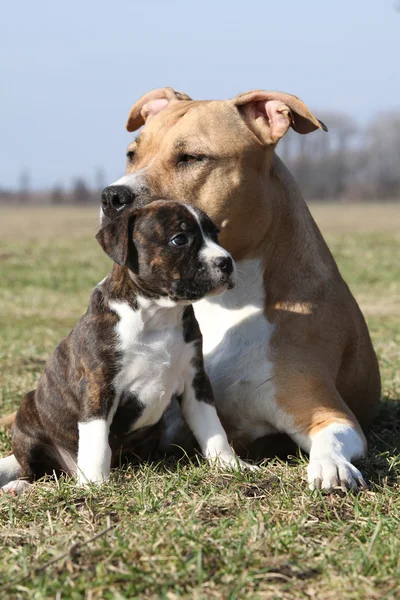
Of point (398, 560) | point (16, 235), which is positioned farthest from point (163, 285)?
point (16, 235)

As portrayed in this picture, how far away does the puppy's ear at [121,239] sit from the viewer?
3889 mm

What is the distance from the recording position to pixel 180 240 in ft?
12.7

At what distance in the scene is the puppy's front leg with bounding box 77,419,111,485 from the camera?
3973mm

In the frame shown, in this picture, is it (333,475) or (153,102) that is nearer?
(333,475)

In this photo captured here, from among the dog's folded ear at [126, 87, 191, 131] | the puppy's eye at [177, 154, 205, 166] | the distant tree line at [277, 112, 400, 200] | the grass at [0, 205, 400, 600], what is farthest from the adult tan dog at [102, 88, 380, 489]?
the distant tree line at [277, 112, 400, 200]

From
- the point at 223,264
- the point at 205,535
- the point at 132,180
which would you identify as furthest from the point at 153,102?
the point at 205,535

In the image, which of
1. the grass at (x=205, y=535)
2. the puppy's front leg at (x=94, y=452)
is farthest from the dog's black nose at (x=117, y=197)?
the grass at (x=205, y=535)

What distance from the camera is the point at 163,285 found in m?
3.91

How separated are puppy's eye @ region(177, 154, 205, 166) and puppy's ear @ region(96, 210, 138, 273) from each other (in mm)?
778

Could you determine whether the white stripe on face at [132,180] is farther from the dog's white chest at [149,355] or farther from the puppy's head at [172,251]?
the dog's white chest at [149,355]

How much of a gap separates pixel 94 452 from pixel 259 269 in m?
1.44

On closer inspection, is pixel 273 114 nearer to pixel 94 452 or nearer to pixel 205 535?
pixel 94 452

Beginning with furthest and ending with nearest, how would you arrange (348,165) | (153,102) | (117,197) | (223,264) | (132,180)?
1. (348,165)
2. (153,102)
3. (132,180)
4. (117,197)
5. (223,264)

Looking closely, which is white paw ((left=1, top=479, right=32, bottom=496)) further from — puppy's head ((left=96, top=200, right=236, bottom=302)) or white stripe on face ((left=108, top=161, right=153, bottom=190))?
white stripe on face ((left=108, top=161, right=153, bottom=190))
